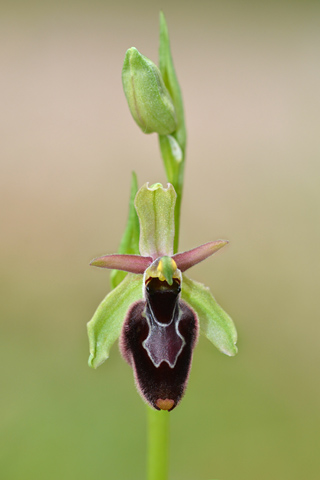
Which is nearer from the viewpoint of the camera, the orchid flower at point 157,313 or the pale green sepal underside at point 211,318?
the orchid flower at point 157,313

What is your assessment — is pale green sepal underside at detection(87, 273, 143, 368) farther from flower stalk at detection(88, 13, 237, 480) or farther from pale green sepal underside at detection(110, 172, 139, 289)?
pale green sepal underside at detection(110, 172, 139, 289)

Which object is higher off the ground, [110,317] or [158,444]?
[110,317]

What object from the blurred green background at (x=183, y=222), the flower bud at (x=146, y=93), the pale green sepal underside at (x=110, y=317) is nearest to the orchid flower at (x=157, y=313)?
the pale green sepal underside at (x=110, y=317)

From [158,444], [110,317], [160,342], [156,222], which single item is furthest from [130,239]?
[158,444]

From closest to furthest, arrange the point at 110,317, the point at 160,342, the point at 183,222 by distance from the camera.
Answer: the point at 160,342
the point at 110,317
the point at 183,222

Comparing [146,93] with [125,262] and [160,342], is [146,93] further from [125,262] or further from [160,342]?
[160,342]

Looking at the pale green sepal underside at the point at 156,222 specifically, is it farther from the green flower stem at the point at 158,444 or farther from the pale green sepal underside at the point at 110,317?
the green flower stem at the point at 158,444
